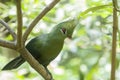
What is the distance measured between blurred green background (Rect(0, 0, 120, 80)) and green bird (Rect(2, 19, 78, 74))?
39 cm

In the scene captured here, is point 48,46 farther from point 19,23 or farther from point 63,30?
point 19,23

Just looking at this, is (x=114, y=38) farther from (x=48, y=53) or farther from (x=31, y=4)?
(x=31, y=4)

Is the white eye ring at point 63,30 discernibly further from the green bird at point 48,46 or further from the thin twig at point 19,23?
the thin twig at point 19,23

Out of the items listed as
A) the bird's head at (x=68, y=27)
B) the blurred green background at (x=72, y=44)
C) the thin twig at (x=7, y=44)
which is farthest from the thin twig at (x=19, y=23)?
the blurred green background at (x=72, y=44)

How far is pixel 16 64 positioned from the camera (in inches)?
33.9

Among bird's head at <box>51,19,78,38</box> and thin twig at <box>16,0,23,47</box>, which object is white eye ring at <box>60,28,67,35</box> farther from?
thin twig at <box>16,0,23,47</box>

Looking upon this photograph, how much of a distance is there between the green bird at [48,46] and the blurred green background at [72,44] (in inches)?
15.5

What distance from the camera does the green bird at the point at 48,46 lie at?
840 mm

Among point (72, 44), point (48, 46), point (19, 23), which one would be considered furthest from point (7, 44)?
point (72, 44)

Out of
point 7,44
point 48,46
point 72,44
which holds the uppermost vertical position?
point 7,44

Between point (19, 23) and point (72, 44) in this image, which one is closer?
A: point (19, 23)

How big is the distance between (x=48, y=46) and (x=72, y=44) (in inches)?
35.2

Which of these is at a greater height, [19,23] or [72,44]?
[19,23]

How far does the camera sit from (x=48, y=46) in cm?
88
